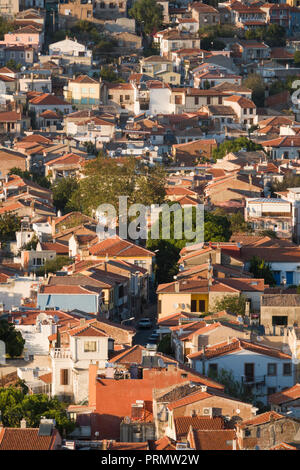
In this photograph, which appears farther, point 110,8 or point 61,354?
point 110,8

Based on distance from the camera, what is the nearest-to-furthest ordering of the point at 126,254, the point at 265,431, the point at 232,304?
1. the point at 265,431
2. the point at 232,304
3. the point at 126,254

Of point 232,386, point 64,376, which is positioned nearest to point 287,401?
point 232,386

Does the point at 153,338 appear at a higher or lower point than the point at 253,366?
lower

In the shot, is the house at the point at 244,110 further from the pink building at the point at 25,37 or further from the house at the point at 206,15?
the pink building at the point at 25,37

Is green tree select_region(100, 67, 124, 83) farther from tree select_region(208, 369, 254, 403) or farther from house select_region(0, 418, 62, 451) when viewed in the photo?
house select_region(0, 418, 62, 451)

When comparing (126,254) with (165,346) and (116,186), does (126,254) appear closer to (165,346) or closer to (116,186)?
(116,186)

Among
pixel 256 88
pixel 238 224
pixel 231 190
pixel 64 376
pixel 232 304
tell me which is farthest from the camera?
pixel 256 88

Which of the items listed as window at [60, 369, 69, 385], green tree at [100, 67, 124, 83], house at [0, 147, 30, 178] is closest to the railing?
window at [60, 369, 69, 385]
